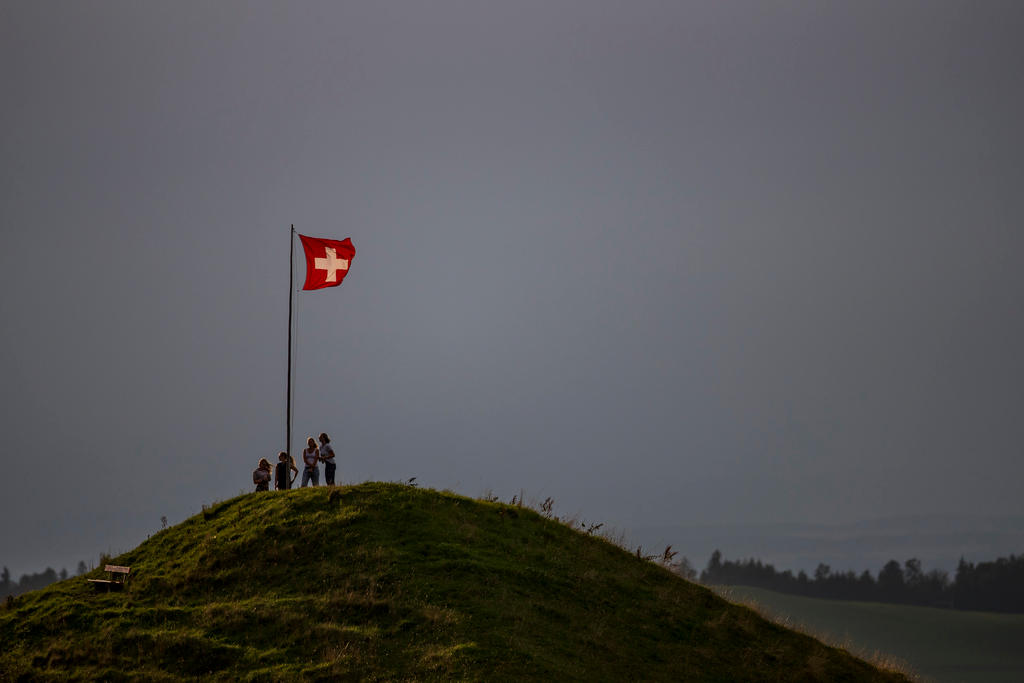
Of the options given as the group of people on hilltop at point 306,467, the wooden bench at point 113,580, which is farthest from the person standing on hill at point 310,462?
the wooden bench at point 113,580

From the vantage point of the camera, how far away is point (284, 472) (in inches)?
1736

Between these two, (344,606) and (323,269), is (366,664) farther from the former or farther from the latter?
(323,269)

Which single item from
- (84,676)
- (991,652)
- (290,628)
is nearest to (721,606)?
(290,628)

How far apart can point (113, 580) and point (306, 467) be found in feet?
32.8

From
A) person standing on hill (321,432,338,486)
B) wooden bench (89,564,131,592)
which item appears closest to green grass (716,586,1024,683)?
person standing on hill (321,432,338,486)

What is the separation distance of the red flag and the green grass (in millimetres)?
101369

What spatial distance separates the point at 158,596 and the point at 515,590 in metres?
12.0

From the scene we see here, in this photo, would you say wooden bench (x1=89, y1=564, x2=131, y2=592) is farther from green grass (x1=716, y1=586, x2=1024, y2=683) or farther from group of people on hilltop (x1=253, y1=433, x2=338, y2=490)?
green grass (x1=716, y1=586, x2=1024, y2=683)

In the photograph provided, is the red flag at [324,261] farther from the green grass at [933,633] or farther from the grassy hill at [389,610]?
the green grass at [933,633]

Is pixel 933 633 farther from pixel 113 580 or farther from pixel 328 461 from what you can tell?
pixel 113 580

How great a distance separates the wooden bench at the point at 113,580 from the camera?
3584cm

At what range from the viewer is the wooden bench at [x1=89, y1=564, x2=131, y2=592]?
35.8 m

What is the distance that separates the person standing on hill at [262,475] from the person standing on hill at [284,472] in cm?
48

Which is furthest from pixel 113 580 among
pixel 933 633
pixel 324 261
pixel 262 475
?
pixel 933 633
